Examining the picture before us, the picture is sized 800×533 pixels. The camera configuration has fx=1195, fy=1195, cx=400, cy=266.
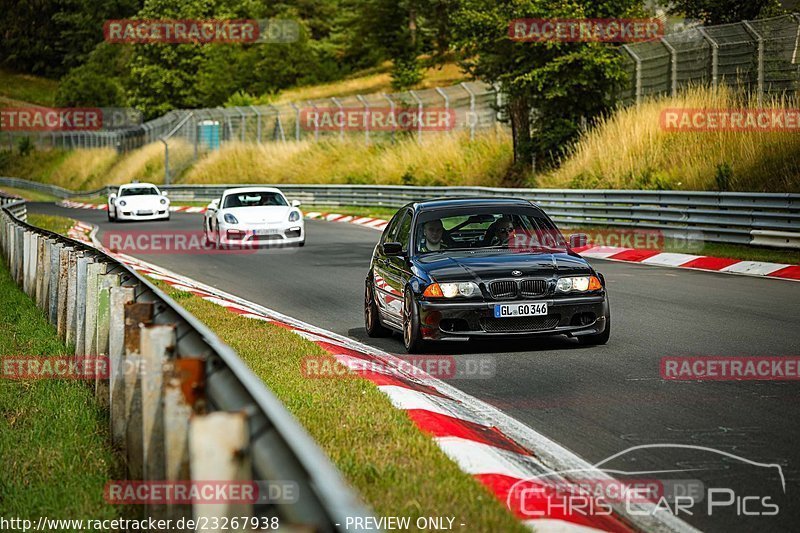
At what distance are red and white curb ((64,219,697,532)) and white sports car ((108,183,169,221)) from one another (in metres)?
28.8

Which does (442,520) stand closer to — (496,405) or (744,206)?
(496,405)

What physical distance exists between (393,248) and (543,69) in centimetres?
2087

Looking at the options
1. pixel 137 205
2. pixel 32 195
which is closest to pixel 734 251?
pixel 137 205

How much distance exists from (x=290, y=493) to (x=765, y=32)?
2497 cm

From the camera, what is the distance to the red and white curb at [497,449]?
5160 mm

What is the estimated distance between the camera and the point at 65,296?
10508mm

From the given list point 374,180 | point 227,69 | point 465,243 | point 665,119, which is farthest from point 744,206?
point 227,69

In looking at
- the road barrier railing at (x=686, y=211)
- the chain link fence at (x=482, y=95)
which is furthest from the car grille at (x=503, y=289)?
the chain link fence at (x=482, y=95)

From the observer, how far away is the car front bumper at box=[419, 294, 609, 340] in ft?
33.1

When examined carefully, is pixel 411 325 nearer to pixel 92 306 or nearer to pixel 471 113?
pixel 92 306

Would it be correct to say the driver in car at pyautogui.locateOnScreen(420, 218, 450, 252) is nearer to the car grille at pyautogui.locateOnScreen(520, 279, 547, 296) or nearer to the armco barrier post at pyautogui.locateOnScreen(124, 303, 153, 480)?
the car grille at pyautogui.locateOnScreen(520, 279, 547, 296)

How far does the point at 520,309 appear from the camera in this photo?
33.1ft

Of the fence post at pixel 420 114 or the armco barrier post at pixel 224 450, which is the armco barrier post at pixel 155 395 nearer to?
the armco barrier post at pixel 224 450

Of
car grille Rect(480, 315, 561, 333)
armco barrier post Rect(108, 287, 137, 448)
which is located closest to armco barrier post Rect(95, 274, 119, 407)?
armco barrier post Rect(108, 287, 137, 448)
